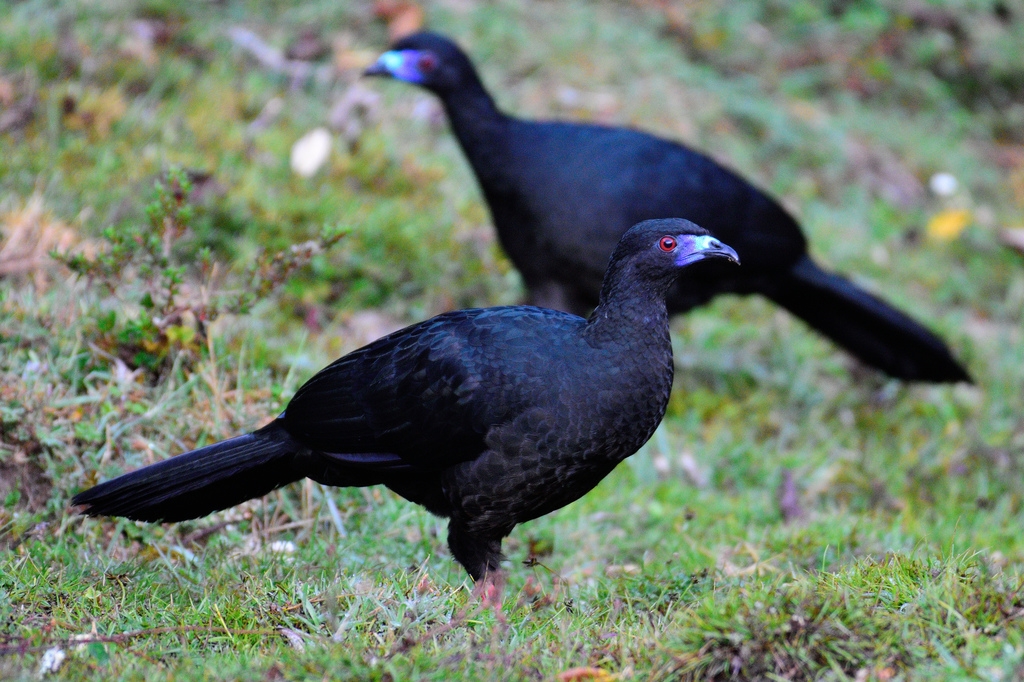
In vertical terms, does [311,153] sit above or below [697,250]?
below

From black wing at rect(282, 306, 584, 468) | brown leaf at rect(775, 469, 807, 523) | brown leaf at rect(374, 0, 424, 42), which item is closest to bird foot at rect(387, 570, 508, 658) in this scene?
black wing at rect(282, 306, 584, 468)

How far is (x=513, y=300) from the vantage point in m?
5.61

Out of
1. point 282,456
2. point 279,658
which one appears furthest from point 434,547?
point 279,658

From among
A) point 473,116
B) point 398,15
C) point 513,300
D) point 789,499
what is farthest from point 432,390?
point 398,15

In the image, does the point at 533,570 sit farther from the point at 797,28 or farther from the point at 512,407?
the point at 797,28

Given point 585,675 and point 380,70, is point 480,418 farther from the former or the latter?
point 380,70

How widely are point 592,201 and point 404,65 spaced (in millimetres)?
1239

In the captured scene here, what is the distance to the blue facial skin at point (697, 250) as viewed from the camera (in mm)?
2982

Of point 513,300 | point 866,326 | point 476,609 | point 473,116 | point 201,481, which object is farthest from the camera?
point 513,300

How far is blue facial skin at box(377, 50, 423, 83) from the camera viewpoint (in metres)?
5.04

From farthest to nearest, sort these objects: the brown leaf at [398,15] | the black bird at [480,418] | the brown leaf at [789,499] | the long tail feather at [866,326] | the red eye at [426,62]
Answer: the brown leaf at [398,15] → the long tail feather at [866,326] → the red eye at [426,62] → the brown leaf at [789,499] → the black bird at [480,418]

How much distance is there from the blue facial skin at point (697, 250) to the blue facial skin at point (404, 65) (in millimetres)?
2458

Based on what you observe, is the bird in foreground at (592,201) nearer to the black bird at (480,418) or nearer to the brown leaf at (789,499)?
the brown leaf at (789,499)

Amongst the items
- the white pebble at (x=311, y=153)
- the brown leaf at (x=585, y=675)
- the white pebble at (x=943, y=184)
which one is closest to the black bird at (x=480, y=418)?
the brown leaf at (x=585, y=675)
